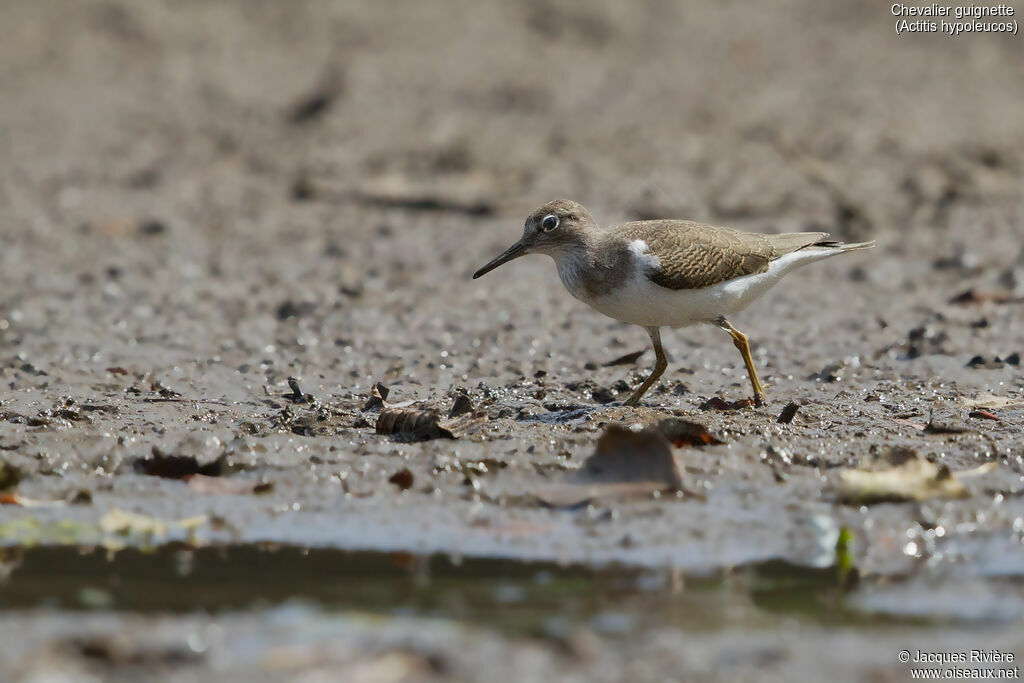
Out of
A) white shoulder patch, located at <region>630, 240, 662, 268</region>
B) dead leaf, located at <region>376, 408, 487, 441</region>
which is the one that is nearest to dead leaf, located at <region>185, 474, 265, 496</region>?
dead leaf, located at <region>376, 408, 487, 441</region>

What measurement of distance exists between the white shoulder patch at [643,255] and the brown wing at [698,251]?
0.8 inches

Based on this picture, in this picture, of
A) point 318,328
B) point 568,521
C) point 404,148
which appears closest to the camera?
point 568,521

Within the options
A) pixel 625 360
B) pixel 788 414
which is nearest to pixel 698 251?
pixel 788 414

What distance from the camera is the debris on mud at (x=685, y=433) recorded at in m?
6.31

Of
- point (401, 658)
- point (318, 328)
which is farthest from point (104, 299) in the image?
point (401, 658)

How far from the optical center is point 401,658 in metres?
4.00

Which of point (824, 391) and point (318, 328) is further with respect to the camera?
point (318, 328)

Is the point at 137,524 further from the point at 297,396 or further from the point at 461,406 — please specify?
the point at 297,396

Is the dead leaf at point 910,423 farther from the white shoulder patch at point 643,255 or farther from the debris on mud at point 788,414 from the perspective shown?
the white shoulder patch at point 643,255

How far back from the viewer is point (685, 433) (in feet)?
20.8

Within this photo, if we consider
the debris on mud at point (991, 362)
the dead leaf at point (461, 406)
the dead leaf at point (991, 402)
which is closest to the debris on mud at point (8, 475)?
the dead leaf at point (461, 406)

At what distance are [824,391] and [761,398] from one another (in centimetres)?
53

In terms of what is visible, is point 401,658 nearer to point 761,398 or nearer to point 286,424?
point 286,424

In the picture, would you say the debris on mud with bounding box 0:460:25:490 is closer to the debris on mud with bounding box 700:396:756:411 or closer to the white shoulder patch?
the white shoulder patch
